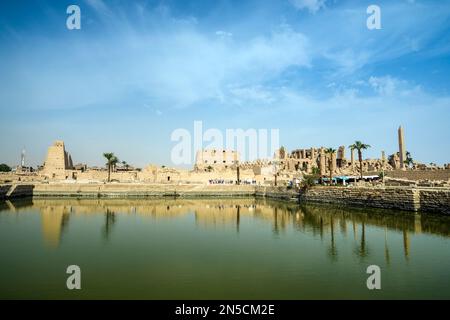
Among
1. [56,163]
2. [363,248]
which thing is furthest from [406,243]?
[56,163]

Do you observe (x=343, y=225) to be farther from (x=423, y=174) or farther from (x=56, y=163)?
(x=56, y=163)

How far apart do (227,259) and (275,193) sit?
1592 inches

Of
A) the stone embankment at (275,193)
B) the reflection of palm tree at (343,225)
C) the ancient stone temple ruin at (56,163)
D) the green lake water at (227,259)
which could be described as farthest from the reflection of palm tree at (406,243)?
the ancient stone temple ruin at (56,163)

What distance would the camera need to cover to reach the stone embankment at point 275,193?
94.3 ft

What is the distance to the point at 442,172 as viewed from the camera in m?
44.6

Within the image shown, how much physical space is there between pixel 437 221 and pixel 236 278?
19.9 metres

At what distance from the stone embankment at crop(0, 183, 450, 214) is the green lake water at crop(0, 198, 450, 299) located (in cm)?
280

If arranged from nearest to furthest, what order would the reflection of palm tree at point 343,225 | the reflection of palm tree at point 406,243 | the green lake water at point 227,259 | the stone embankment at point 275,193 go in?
the green lake water at point 227,259, the reflection of palm tree at point 406,243, the reflection of palm tree at point 343,225, the stone embankment at point 275,193

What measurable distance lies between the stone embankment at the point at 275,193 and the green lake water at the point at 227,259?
2.80 m

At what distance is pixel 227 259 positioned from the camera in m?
15.3

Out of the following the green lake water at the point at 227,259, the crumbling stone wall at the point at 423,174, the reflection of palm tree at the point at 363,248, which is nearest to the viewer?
the green lake water at the point at 227,259

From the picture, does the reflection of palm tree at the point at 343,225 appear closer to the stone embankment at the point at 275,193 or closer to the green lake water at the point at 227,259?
the green lake water at the point at 227,259
